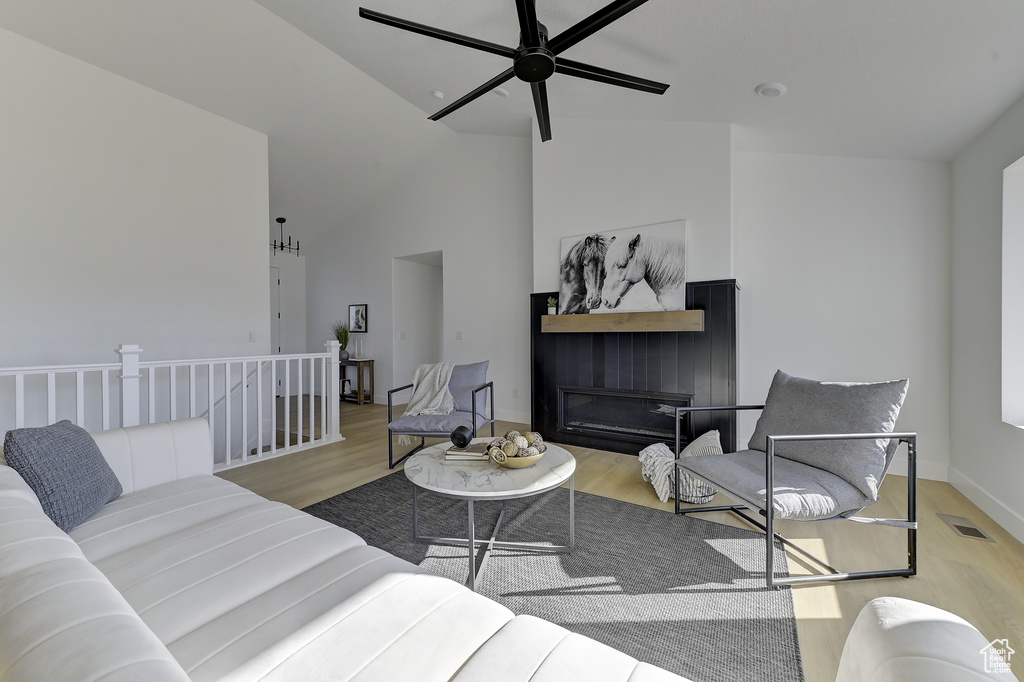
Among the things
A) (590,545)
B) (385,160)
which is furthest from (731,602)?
(385,160)

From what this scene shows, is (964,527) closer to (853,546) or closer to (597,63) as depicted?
(853,546)

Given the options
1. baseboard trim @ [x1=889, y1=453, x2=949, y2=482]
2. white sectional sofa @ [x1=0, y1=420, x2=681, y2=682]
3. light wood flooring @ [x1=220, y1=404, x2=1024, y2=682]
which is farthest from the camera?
baseboard trim @ [x1=889, y1=453, x2=949, y2=482]

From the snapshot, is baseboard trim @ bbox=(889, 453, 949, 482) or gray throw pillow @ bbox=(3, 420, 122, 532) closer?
gray throw pillow @ bbox=(3, 420, 122, 532)

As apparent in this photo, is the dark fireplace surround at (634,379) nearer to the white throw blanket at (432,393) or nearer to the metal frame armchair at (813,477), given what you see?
the white throw blanket at (432,393)

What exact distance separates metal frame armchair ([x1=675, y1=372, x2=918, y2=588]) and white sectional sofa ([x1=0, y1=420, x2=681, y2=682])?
4.03 feet

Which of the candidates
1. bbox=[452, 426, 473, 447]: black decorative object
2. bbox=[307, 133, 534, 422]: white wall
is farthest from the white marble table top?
bbox=[307, 133, 534, 422]: white wall

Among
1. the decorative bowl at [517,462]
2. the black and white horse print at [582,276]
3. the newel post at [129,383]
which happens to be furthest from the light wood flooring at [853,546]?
the black and white horse print at [582,276]

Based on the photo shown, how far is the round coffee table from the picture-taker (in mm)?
1744

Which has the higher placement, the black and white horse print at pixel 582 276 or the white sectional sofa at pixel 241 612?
the black and white horse print at pixel 582 276

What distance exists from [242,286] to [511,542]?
13.0ft

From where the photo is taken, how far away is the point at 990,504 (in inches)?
94.7

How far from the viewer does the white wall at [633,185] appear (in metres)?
3.42

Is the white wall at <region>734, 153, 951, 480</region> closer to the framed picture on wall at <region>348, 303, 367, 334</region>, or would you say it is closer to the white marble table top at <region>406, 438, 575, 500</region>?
the white marble table top at <region>406, 438, 575, 500</region>

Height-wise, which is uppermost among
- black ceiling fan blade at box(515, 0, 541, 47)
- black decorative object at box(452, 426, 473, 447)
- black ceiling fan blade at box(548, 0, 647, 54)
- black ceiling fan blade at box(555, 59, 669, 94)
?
black ceiling fan blade at box(515, 0, 541, 47)
